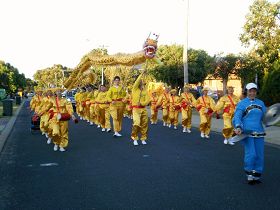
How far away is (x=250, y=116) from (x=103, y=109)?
35.1 ft

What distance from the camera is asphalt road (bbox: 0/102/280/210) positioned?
6124mm

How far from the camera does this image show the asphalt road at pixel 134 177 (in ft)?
20.1

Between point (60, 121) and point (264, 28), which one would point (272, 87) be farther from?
point (60, 121)

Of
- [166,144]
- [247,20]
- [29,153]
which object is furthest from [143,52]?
[247,20]

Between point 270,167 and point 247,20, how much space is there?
2389cm

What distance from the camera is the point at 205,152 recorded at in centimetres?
1091

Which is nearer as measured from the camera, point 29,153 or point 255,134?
point 255,134

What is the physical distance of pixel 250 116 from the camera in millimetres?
7363

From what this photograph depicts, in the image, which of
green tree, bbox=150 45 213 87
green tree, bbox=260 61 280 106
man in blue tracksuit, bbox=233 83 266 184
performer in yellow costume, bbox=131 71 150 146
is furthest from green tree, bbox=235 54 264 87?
man in blue tracksuit, bbox=233 83 266 184

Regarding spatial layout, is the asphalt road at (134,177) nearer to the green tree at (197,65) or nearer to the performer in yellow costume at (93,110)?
the performer in yellow costume at (93,110)

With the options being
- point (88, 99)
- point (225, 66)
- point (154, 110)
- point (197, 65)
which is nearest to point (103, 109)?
point (154, 110)

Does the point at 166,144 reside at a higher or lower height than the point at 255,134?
lower

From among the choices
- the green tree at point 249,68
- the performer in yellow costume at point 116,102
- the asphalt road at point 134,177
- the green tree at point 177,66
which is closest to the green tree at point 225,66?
the green tree at point 249,68

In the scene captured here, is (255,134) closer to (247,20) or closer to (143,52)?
(143,52)
